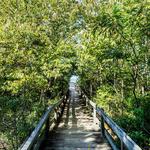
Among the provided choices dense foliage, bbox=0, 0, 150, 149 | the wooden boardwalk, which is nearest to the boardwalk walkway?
the wooden boardwalk

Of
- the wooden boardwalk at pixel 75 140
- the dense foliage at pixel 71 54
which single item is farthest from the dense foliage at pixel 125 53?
the wooden boardwalk at pixel 75 140

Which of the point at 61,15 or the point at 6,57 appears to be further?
the point at 61,15

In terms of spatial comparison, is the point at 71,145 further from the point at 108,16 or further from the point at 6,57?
the point at 6,57

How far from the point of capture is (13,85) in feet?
48.6

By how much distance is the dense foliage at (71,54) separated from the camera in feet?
33.0

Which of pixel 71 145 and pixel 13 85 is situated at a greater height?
pixel 13 85

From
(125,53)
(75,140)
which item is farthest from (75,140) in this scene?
(125,53)

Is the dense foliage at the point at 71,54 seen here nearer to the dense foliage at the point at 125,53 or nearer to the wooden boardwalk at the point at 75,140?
the dense foliage at the point at 125,53

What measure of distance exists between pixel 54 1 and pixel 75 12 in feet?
5.89

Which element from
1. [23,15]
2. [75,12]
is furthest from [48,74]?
[75,12]

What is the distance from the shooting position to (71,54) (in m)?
20.1

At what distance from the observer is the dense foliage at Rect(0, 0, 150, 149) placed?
10.0 metres

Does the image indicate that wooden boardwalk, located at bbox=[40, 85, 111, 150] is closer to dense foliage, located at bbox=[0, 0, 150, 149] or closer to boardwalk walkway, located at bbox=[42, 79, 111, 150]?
boardwalk walkway, located at bbox=[42, 79, 111, 150]

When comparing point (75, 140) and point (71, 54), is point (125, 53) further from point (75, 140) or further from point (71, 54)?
point (71, 54)
